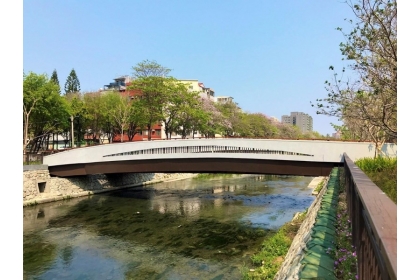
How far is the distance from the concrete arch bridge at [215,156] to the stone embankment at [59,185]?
84 centimetres

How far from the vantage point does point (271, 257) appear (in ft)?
32.6

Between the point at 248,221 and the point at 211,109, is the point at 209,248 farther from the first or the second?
the point at 211,109

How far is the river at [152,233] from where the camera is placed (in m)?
10.8

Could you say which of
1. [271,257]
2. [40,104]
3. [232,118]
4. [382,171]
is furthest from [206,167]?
[232,118]

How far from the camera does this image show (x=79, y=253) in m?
12.6

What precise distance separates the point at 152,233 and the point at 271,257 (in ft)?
23.0

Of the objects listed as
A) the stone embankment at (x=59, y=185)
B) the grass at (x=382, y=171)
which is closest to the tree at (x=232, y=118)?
the stone embankment at (x=59, y=185)

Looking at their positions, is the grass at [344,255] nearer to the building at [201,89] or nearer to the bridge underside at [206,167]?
the bridge underside at [206,167]

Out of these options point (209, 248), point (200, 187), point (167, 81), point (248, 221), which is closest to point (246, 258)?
point (209, 248)

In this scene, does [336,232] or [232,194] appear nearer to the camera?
[336,232]

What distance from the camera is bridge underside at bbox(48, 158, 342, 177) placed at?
17844 mm
